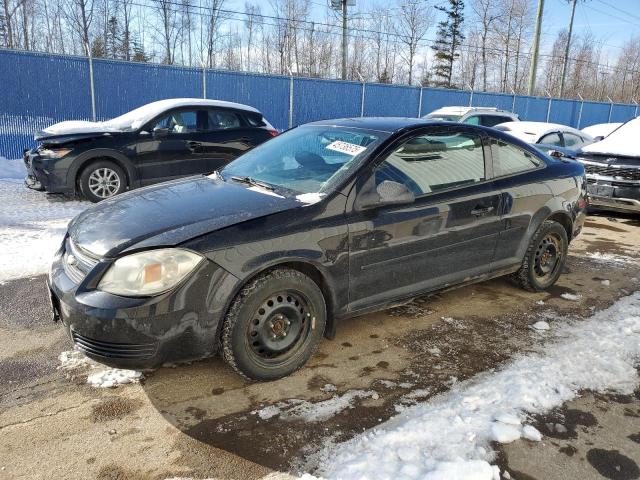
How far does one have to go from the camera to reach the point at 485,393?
3.10 meters

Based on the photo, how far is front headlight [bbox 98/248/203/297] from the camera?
274 centimetres

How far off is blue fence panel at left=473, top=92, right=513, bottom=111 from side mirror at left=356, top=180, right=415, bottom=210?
18.7 meters

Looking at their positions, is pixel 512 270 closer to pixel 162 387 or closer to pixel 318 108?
pixel 162 387

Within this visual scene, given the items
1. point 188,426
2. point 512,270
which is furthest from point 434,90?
point 188,426

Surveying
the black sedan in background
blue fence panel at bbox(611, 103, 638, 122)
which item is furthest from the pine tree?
the black sedan in background

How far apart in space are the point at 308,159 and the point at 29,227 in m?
4.48

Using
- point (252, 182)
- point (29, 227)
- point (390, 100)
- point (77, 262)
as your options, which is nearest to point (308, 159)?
point (252, 182)

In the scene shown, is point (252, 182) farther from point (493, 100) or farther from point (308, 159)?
point (493, 100)

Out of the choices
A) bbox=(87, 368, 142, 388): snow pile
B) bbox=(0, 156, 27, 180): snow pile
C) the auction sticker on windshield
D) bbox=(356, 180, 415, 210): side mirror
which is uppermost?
the auction sticker on windshield

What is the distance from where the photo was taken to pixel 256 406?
2.97m

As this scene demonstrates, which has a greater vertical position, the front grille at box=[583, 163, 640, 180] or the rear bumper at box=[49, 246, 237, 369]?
the front grille at box=[583, 163, 640, 180]

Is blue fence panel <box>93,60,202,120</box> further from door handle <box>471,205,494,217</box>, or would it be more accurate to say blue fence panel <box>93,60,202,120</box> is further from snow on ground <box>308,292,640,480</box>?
snow on ground <box>308,292,640,480</box>

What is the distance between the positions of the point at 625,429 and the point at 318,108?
46.7 feet

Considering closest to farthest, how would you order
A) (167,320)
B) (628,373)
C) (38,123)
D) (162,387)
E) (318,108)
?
(167,320) → (162,387) → (628,373) → (38,123) → (318,108)
